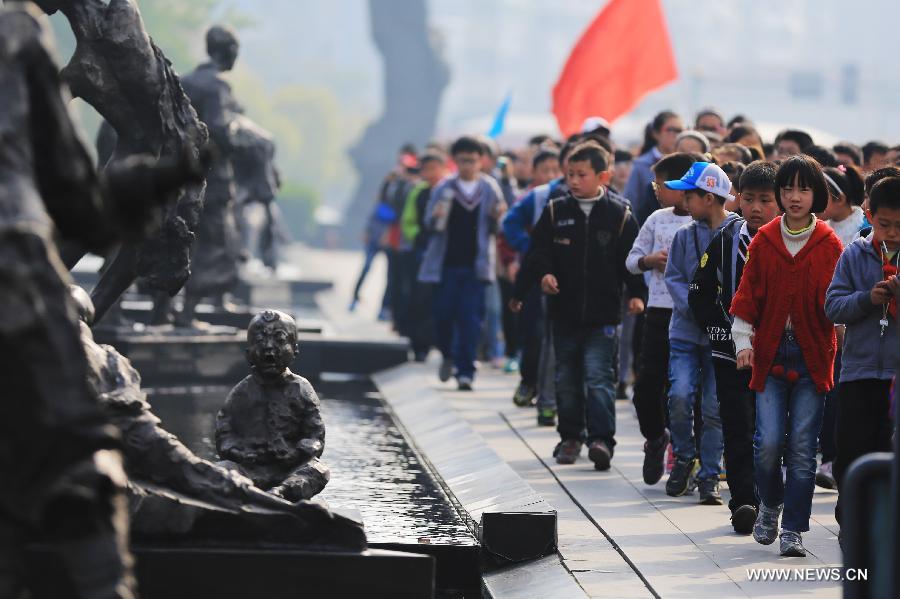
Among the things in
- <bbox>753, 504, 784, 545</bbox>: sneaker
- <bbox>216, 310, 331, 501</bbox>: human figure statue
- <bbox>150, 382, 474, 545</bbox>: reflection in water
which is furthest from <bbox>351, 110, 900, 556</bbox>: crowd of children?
<bbox>216, 310, 331, 501</bbox>: human figure statue

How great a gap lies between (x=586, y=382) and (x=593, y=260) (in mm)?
605

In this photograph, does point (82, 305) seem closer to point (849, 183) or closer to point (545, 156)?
point (849, 183)

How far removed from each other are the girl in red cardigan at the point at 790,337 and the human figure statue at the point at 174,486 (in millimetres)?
1925

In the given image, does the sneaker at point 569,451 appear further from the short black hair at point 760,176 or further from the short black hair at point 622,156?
the short black hair at point 622,156

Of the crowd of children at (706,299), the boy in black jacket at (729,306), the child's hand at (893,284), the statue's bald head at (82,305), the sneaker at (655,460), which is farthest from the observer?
the sneaker at (655,460)

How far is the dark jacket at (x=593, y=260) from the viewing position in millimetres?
9984

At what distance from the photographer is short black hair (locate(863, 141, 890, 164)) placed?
41.5 ft

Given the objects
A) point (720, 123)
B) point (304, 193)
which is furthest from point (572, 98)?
point (304, 193)

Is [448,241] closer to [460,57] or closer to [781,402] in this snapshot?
[781,402]

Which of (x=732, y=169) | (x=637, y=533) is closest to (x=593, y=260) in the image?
(x=732, y=169)

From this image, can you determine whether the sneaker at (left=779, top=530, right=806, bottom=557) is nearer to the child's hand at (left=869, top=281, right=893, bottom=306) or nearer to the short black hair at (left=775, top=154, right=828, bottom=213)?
the child's hand at (left=869, top=281, right=893, bottom=306)

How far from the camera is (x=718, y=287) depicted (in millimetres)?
8469

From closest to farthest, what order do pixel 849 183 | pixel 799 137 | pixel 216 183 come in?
1. pixel 849 183
2. pixel 799 137
3. pixel 216 183

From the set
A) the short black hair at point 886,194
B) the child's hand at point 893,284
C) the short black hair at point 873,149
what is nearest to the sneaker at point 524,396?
the short black hair at point 873,149
